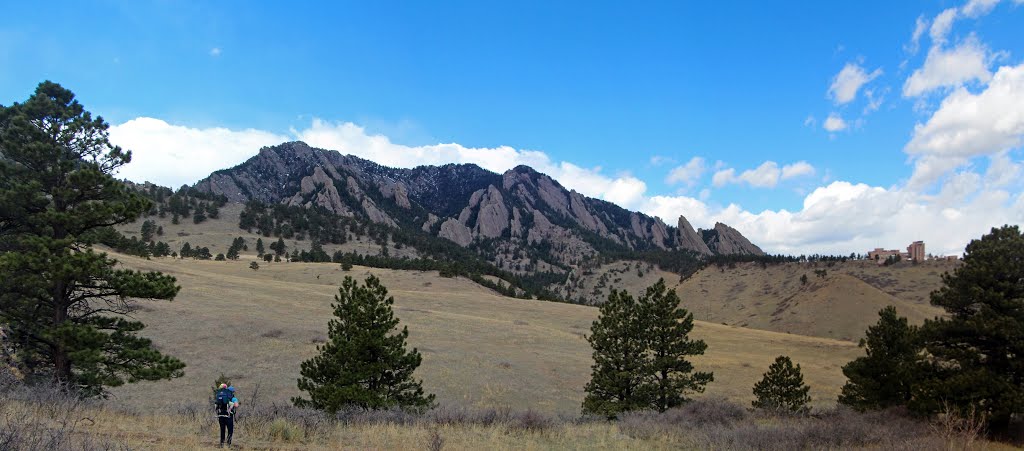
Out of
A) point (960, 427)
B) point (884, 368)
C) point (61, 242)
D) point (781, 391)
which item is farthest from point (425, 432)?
point (781, 391)

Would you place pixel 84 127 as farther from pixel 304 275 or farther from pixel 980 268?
pixel 304 275

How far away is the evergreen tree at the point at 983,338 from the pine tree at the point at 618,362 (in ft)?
30.0

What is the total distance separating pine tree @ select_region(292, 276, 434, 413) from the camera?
1673cm

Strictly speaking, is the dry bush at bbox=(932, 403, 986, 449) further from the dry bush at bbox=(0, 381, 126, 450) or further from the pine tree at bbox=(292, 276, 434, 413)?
the dry bush at bbox=(0, 381, 126, 450)

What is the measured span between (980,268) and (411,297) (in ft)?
192

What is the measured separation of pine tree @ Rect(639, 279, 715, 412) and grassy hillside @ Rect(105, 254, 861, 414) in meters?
6.06

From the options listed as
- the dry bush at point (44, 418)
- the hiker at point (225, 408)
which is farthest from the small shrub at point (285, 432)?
the dry bush at point (44, 418)

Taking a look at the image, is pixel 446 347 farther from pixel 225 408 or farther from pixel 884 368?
pixel 225 408

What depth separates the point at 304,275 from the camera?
261 feet

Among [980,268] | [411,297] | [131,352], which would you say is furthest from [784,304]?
[131,352]

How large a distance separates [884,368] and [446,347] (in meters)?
26.2

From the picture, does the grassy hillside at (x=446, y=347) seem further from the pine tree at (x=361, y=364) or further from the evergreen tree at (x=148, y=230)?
the evergreen tree at (x=148, y=230)

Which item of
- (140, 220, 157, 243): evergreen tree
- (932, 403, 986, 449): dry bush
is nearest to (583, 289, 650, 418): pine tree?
(932, 403, 986, 449): dry bush

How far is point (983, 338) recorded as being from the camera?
1711 cm
